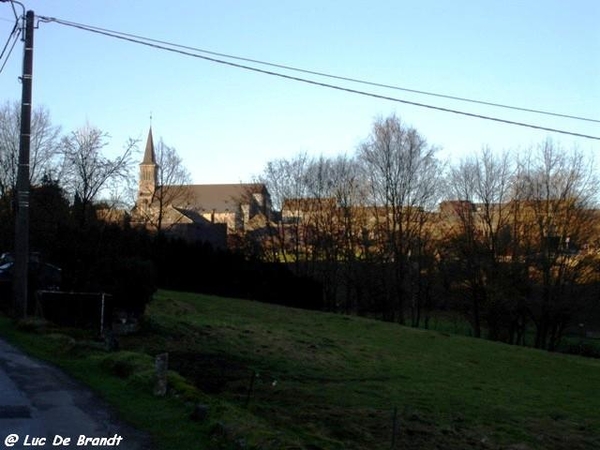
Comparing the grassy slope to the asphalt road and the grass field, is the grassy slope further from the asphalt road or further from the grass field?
the asphalt road

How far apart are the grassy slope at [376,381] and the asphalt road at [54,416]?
281cm

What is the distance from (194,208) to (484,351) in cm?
5320

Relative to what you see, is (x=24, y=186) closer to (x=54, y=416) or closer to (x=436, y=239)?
(x=54, y=416)

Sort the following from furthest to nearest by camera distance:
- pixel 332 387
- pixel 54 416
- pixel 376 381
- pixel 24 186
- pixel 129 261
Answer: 1. pixel 129 261
2. pixel 24 186
3. pixel 376 381
4. pixel 332 387
5. pixel 54 416

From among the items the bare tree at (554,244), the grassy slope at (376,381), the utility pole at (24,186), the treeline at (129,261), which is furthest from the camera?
the bare tree at (554,244)

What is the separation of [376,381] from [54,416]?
1299 cm

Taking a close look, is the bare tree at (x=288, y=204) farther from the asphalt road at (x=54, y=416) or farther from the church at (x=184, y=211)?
the asphalt road at (x=54, y=416)

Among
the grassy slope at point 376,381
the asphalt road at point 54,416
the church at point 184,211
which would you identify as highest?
the church at point 184,211

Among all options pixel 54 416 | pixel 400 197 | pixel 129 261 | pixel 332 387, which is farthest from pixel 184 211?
pixel 54 416

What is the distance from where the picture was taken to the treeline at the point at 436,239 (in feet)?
180

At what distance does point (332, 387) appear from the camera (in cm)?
2003

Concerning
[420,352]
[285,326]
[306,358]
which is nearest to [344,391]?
[306,358]

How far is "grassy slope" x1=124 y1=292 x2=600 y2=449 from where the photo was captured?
15.3 metres

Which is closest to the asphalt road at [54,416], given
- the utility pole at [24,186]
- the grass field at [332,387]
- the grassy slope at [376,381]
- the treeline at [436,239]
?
the grass field at [332,387]
